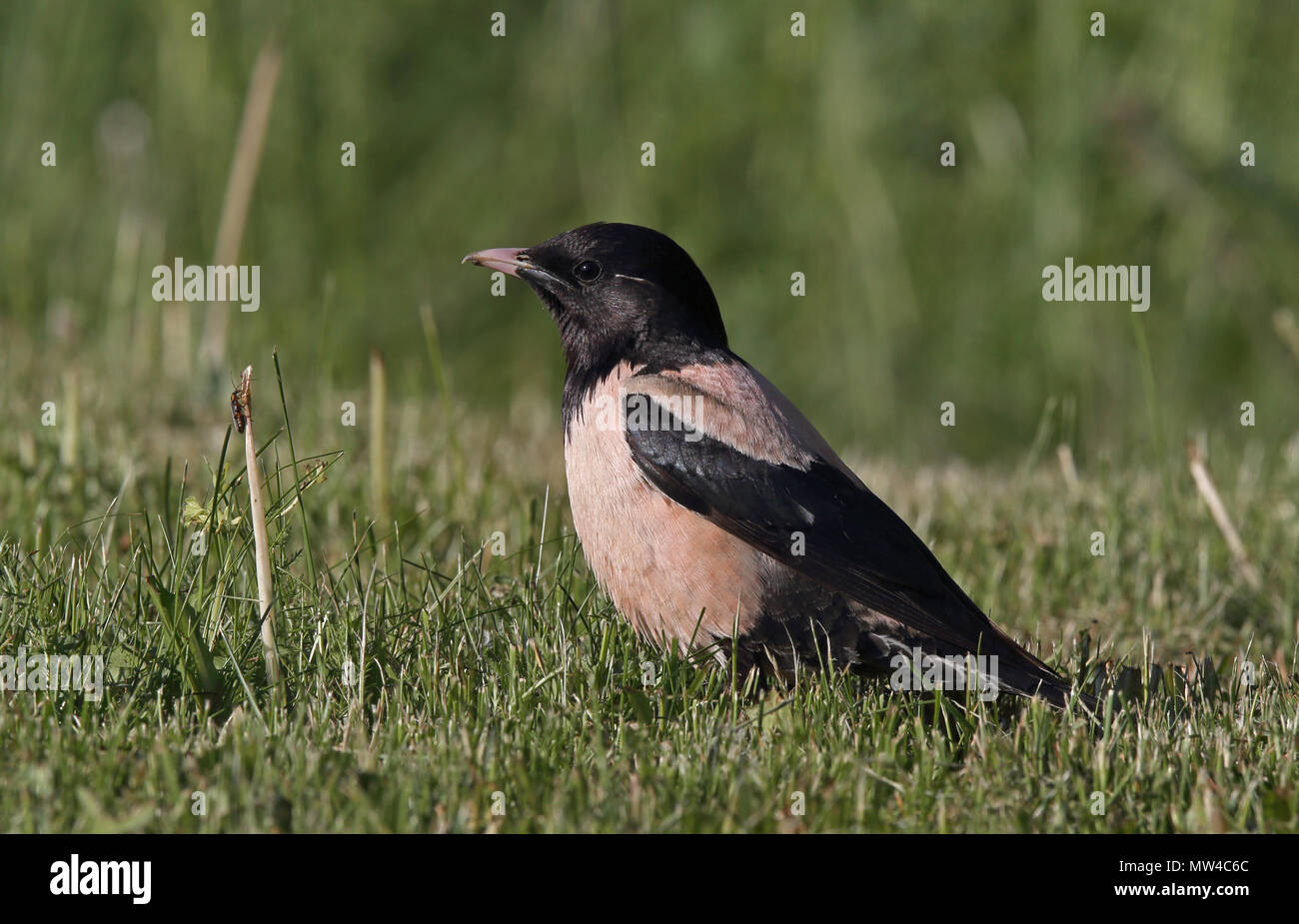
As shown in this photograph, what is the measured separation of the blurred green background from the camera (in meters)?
10.3

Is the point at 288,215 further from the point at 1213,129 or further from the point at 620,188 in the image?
the point at 1213,129

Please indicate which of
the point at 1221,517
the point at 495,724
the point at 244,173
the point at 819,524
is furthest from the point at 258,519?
the point at 244,173

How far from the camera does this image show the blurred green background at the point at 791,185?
33.8ft

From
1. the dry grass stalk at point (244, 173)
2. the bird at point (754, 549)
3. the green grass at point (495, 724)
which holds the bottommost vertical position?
the green grass at point (495, 724)

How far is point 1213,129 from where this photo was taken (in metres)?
10.1

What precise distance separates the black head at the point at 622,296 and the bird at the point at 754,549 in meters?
0.17

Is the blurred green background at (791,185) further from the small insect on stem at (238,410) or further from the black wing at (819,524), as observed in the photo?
the small insect on stem at (238,410)

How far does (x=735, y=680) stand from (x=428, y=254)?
28.1 feet

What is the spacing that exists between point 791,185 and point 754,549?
7.43 m

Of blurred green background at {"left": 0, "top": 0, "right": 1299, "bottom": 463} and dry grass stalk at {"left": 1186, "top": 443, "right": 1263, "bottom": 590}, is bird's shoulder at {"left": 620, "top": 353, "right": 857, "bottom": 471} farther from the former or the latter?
blurred green background at {"left": 0, "top": 0, "right": 1299, "bottom": 463}

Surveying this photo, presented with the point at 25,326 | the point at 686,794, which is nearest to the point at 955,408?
the point at 25,326

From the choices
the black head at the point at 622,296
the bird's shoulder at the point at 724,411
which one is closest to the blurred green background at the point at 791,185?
the black head at the point at 622,296

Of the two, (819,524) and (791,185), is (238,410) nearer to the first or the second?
(819,524)

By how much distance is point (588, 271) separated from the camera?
15.8 feet
